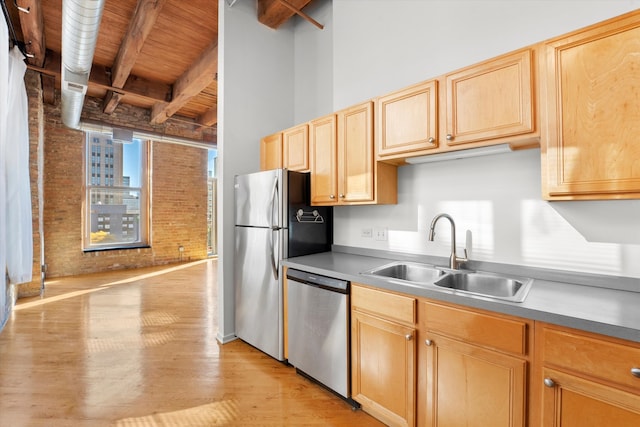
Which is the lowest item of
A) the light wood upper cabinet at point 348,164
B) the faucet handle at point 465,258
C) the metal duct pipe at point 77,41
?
the faucet handle at point 465,258

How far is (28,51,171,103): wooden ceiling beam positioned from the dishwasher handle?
14.9ft

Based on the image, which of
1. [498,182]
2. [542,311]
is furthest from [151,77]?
[542,311]

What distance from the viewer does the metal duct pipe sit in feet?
7.66

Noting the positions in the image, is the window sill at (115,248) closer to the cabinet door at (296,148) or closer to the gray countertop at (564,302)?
the cabinet door at (296,148)

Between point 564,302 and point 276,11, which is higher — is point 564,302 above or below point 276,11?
below

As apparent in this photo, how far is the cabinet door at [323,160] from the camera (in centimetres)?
251

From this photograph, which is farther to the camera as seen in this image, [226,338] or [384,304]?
[226,338]

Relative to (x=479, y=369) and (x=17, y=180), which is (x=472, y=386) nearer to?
(x=479, y=369)

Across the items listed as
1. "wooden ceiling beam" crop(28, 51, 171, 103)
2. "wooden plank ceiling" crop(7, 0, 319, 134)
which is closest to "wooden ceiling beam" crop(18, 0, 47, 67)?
"wooden plank ceiling" crop(7, 0, 319, 134)

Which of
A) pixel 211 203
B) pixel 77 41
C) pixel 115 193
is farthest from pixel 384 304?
pixel 211 203

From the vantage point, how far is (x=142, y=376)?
92.3 inches

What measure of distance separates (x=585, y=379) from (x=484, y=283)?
81cm

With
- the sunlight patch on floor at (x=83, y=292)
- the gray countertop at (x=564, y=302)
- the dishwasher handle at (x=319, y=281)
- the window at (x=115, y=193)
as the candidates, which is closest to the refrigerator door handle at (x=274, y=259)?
the dishwasher handle at (x=319, y=281)

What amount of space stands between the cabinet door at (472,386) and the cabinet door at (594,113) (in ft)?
2.89
